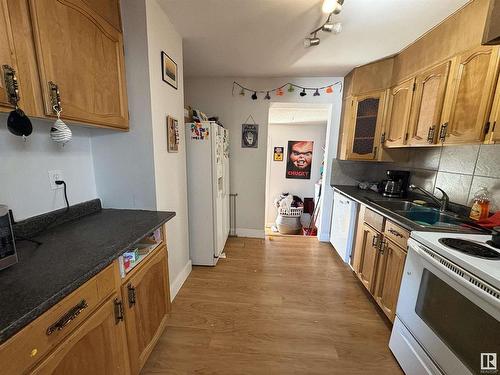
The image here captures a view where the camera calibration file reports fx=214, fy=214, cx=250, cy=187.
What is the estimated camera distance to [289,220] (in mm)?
5109

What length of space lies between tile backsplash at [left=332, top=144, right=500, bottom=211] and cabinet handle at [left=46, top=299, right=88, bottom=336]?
8.20 feet

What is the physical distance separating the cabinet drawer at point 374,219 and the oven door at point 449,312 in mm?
456

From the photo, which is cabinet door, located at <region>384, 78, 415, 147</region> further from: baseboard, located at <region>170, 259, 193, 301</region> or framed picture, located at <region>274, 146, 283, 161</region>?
framed picture, located at <region>274, 146, 283, 161</region>

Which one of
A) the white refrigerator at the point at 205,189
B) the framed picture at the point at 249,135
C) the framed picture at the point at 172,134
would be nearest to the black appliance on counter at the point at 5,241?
the framed picture at the point at 172,134

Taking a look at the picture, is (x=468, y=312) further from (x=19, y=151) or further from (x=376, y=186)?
(x=19, y=151)

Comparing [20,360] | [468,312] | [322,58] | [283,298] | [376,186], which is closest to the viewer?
[20,360]

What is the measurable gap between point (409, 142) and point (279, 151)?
143 inches

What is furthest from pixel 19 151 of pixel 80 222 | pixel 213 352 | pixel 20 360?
pixel 213 352

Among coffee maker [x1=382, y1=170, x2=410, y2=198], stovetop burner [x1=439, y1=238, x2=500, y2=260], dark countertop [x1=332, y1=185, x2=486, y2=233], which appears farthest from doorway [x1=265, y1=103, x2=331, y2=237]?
stovetop burner [x1=439, y1=238, x2=500, y2=260]

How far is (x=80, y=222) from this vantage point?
136 centimetres

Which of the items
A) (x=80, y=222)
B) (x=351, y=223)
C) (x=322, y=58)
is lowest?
(x=351, y=223)

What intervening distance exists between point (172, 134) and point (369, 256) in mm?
2083

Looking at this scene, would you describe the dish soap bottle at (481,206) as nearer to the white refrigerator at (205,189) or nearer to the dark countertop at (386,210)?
the dark countertop at (386,210)

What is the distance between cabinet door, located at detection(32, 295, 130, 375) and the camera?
72cm
